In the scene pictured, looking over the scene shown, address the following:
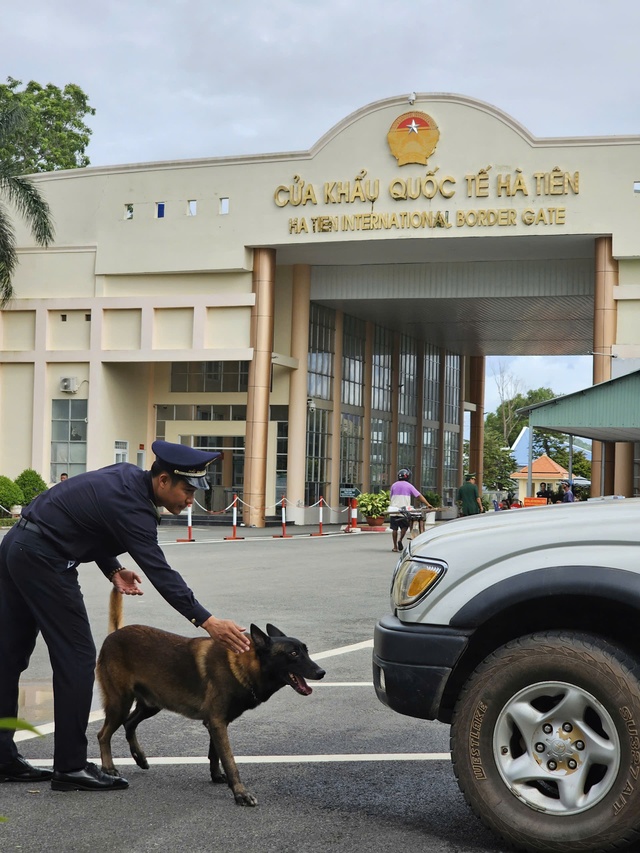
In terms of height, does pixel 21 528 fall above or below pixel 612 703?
above

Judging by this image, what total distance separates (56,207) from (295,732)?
40710mm

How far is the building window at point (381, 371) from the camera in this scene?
180 feet

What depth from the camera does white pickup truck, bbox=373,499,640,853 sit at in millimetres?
4273

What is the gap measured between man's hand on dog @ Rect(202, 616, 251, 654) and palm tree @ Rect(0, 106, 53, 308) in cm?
3522

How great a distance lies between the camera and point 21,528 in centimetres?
549

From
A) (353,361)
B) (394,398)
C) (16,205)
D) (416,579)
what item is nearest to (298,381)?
(353,361)

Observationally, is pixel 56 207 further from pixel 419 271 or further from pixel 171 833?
pixel 171 833

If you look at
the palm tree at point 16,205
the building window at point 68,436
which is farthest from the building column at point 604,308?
the building window at point 68,436

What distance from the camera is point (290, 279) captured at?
45.0m

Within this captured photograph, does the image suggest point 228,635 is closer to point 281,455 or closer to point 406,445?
point 281,455

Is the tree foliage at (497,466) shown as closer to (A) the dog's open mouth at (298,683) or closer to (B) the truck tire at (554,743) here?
(A) the dog's open mouth at (298,683)

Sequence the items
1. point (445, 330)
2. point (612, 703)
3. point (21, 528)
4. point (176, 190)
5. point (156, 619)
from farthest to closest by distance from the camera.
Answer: point (445, 330) → point (176, 190) → point (156, 619) → point (21, 528) → point (612, 703)

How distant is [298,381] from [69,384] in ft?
28.5

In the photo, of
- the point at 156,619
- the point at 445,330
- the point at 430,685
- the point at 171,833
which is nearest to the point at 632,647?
the point at 430,685
